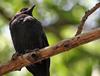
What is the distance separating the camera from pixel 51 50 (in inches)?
169

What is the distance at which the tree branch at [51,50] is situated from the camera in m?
4.14

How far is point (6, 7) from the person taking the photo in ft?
26.0

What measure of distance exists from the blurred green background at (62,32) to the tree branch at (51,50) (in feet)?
6.79

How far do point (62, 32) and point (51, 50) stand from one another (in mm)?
3175

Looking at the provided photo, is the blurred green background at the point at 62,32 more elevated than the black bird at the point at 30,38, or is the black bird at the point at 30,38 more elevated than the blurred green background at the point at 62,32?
the black bird at the point at 30,38

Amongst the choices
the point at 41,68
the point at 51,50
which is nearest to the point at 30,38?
the point at 41,68

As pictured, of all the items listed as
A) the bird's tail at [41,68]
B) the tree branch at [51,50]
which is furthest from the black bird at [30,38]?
the tree branch at [51,50]

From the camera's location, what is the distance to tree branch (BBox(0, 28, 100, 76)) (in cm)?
414

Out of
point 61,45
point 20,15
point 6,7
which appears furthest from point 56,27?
point 61,45

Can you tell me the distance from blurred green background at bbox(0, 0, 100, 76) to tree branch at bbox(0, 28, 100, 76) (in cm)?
207

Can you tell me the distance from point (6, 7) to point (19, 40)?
2.55 metres

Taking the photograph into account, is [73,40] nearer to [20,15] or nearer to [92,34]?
[92,34]

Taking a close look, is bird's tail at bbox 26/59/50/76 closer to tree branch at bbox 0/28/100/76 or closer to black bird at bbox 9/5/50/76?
black bird at bbox 9/5/50/76

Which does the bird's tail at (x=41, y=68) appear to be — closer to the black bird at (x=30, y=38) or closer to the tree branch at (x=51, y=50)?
the black bird at (x=30, y=38)
